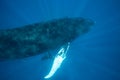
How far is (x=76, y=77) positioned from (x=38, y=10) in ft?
19.9

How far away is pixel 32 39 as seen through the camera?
8031mm

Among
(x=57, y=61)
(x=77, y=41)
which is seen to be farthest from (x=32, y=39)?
(x=77, y=41)

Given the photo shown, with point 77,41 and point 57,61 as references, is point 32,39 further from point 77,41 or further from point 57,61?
point 77,41

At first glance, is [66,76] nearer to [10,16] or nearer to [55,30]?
[10,16]

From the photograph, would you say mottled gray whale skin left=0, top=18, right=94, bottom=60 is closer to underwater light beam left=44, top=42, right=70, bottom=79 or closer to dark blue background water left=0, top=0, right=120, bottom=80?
underwater light beam left=44, top=42, right=70, bottom=79

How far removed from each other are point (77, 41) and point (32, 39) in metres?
11.1

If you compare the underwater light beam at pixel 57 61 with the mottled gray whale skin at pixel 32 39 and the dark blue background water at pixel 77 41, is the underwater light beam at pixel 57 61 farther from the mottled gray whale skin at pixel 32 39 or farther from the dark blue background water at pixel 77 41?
the dark blue background water at pixel 77 41

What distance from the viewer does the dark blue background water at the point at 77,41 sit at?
53.8 feet

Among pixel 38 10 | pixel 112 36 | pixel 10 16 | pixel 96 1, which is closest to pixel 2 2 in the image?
pixel 10 16

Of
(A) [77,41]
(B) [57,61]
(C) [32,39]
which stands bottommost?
(B) [57,61]

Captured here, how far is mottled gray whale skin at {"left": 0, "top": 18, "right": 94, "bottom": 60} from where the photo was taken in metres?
7.89

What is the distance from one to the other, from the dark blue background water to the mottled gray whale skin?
7812 millimetres

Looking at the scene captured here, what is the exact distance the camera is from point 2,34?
7.76 metres

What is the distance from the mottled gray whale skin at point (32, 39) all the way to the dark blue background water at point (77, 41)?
7.81m
